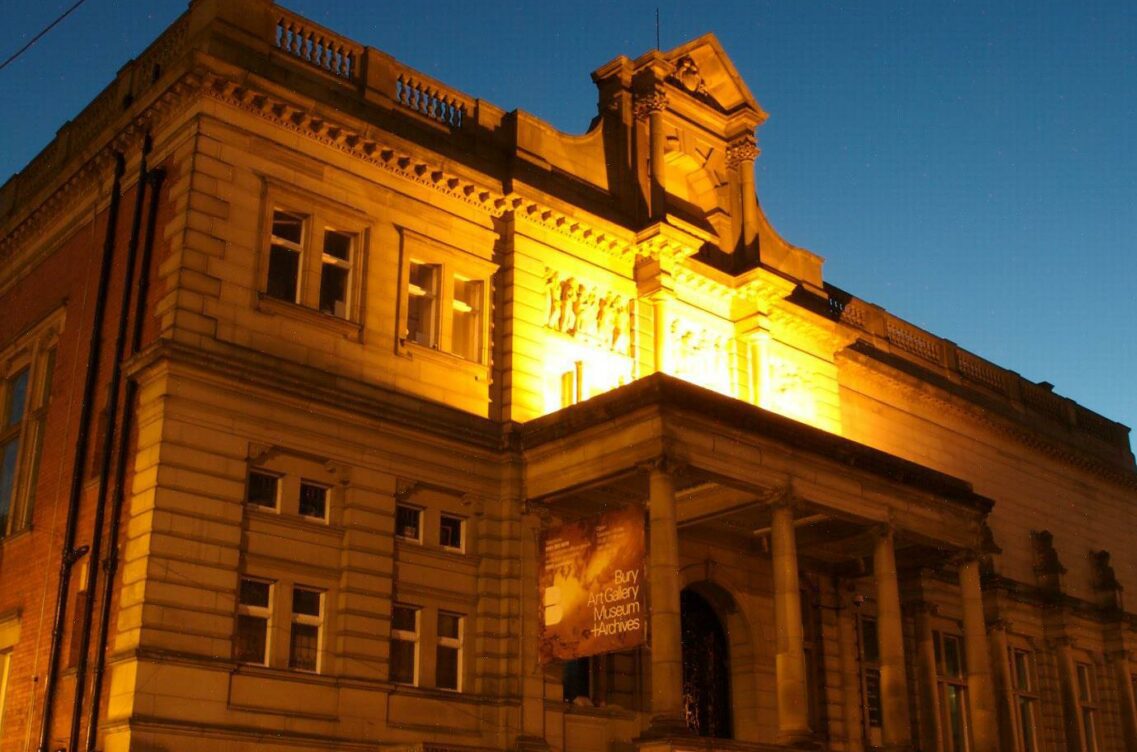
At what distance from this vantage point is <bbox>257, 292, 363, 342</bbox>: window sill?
88.6 feet

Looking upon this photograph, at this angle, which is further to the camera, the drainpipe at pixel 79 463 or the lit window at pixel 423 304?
the lit window at pixel 423 304

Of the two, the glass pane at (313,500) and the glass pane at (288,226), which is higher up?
the glass pane at (288,226)

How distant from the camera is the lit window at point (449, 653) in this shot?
1096 inches

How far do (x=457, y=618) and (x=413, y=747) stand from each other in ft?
14.8

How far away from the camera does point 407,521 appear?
28312mm

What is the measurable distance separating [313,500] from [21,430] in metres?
8.90

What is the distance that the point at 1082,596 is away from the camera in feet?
158

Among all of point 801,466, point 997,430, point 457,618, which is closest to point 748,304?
point 801,466

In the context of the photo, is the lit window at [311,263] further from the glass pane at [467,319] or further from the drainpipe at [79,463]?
the drainpipe at [79,463]

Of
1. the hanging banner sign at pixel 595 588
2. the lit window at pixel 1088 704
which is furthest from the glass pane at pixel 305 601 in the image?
the lit window at pixel 1088 704

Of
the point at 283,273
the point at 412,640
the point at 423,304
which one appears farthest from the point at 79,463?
the point at 423,304

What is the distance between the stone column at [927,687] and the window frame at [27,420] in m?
24.2

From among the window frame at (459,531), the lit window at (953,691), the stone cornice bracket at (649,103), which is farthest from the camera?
the lit window at (953,691)

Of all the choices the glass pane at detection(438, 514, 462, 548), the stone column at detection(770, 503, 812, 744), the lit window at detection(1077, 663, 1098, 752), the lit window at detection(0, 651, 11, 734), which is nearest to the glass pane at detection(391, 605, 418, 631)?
the glass pane at detection(438, 514, 462, 548)
